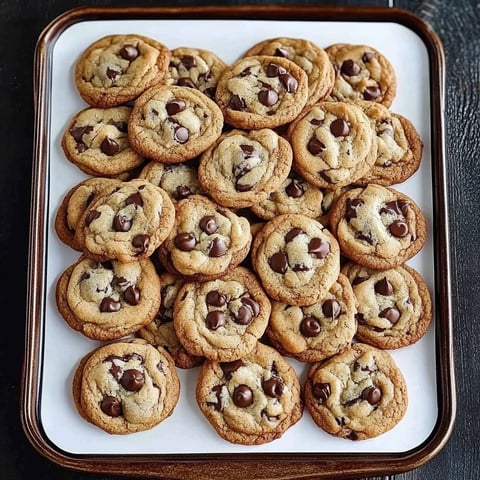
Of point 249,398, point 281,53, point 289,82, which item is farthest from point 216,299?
point 281,53

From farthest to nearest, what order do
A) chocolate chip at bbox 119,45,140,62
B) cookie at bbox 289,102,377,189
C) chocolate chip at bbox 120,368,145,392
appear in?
chocolate chip at bbox 119,45,140,62
cookie at bbox 289,102,377,189
chocolate chip at bbox 120,368,145,392

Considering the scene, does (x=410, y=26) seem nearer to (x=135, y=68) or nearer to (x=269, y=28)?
(x=269, y=28)

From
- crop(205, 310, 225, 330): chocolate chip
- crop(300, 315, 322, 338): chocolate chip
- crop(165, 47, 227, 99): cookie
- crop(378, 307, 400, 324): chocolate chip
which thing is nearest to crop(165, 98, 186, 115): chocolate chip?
crop(165, 47, 227, 99): cookie

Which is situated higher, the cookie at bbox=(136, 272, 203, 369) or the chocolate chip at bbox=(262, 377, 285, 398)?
the cookie at bbox=(136, 272, 203, 369)

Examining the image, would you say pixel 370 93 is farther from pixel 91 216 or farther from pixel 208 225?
pixel 91 216

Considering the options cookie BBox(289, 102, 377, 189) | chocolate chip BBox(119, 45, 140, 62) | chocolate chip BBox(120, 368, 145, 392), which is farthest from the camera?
chocolate chip BBox(119, 45, 140, 62)

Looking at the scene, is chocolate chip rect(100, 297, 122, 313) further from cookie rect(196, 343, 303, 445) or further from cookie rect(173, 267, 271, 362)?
cookie rect(196, 343, 303, 445)

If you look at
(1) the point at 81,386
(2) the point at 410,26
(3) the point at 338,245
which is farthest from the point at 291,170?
(1) the point at 81,386

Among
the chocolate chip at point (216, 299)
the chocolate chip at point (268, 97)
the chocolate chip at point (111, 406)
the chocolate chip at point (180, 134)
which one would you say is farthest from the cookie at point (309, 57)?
the chocolate chip at point (111, 406)
